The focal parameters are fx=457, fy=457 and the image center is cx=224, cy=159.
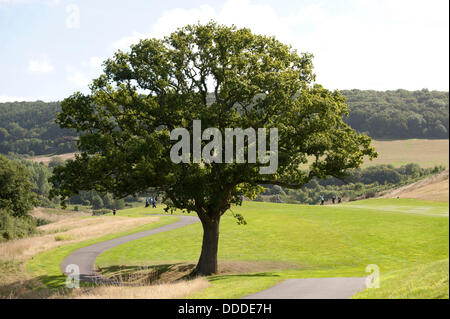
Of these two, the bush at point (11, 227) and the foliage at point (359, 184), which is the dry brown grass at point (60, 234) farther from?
the foliage at point (359, 184)

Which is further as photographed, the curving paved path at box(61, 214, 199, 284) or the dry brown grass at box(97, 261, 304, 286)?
the curving paved path at box(61, 214, 199, 284)

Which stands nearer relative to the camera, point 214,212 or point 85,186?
point 85,186

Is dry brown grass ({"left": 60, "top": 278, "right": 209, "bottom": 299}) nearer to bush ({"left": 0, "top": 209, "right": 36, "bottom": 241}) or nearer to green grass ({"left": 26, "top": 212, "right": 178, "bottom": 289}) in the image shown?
green grass ({"left": 26, "top": 212, "right": 178, "bottom": 289})

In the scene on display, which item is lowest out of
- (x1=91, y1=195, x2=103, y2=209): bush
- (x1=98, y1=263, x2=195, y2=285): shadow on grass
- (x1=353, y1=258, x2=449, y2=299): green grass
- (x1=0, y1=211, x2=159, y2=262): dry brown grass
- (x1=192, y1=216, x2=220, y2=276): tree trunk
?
(x1=91, y1=195, x2=103, y2=209): bush

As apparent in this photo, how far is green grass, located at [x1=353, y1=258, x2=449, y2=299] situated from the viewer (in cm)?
1220

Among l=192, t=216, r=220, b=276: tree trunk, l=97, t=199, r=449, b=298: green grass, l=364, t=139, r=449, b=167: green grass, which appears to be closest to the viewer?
l=192, t=216, r=220, b=276: tree trunk

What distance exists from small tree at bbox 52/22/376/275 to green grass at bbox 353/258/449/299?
31.2 ft

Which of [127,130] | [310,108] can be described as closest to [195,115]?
[127,130]

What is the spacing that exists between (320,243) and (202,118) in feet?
58.5

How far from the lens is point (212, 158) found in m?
24.5

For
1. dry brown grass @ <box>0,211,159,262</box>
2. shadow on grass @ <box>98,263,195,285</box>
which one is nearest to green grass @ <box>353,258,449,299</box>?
shadow on grass @ <box>98,263,195,285</box>

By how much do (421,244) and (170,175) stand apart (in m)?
19.7

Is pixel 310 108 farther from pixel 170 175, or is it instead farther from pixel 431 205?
pixel 431 205

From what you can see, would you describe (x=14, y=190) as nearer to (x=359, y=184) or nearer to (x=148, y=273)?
(x=148, y=273)
